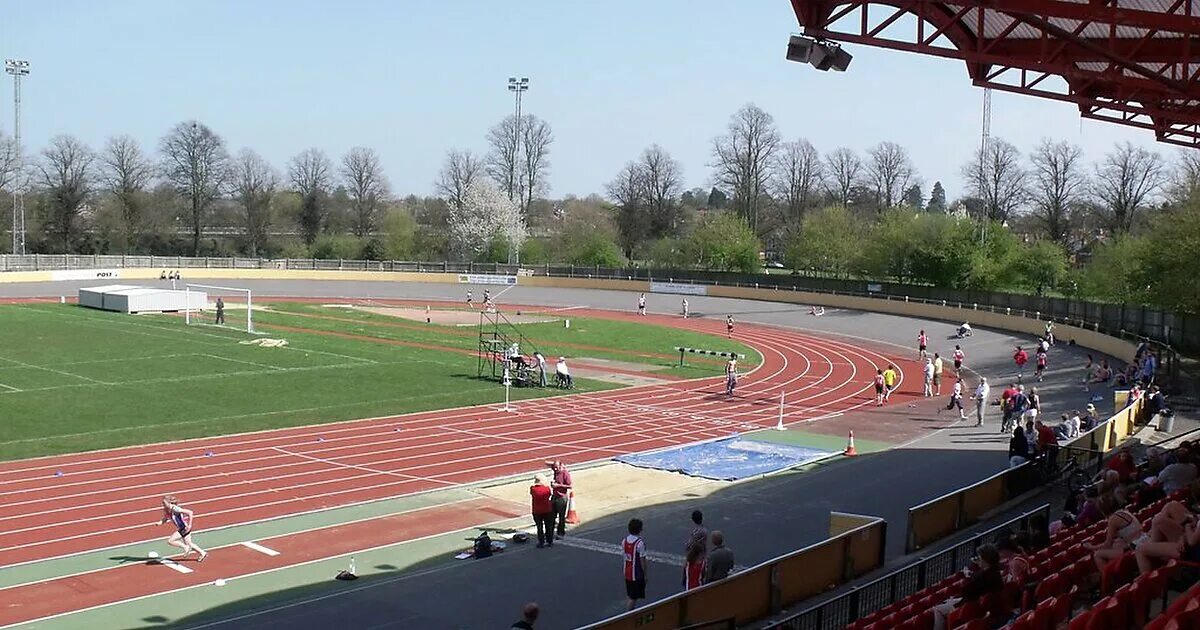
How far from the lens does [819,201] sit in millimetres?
115625

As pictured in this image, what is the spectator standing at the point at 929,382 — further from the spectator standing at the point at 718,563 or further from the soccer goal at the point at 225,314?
the soccer goal at the point at 225,314

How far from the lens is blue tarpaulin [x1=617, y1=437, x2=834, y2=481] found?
79.0 feet

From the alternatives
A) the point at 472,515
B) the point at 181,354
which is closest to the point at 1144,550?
the point at 472,515

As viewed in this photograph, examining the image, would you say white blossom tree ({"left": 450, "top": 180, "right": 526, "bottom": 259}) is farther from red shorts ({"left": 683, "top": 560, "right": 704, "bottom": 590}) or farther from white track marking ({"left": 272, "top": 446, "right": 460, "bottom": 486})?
red shorts ({"left": 683, "top": 560, "right": 704, "bottom": 590})

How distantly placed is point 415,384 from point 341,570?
19877mm

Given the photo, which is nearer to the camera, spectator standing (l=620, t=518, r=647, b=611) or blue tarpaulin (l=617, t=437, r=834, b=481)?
spectator standing (l=620, t=518, r=647, b=611)

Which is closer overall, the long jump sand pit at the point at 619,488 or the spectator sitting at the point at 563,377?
the long jump sand pit at the point at 619,488

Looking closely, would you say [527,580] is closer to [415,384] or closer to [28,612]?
[28,612]

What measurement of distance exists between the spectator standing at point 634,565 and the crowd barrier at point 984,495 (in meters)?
4.36

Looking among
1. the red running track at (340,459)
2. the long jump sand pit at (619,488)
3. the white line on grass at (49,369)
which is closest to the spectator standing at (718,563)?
the long jump sand pit at (619,488)

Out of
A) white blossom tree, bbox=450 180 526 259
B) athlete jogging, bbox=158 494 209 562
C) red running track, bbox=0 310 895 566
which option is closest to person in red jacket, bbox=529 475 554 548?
athlete jogging, bbox=158 494 209 562

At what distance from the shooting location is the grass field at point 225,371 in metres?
27.9

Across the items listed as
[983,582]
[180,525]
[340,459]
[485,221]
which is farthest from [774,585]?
[485,221]

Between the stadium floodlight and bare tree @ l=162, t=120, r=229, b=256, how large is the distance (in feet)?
322
